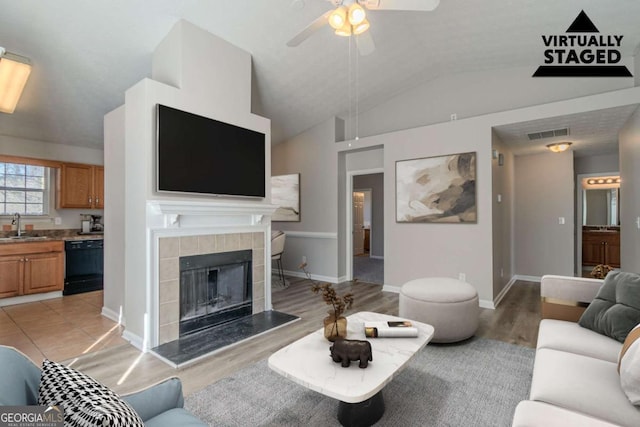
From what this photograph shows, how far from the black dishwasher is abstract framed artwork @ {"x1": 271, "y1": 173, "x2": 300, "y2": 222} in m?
3.02

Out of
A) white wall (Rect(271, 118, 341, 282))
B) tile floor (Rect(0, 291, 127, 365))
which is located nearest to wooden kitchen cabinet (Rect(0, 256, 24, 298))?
tile floor (Rect(0, 291, 127, 365))

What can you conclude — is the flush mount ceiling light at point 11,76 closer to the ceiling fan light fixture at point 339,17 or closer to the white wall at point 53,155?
the white wall at point 53,155

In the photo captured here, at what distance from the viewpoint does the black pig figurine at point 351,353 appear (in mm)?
1640

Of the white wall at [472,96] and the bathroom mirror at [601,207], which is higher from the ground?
the white wall at [472,96]

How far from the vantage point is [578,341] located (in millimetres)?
1876

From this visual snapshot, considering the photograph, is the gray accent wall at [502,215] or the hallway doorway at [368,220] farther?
the hallway doorway at [368,220]

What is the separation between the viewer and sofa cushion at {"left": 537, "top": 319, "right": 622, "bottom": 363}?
1730 millimetres

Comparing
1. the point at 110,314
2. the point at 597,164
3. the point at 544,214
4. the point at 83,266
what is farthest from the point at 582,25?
the point at 83,266

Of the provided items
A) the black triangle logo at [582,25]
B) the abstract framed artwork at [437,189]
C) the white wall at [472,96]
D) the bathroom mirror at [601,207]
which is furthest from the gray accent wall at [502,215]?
the bathroom mirror at [601,207]

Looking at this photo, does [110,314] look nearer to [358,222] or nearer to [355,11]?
[355,11]

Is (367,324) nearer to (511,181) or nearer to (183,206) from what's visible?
(183,206)

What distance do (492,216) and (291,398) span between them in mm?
3367

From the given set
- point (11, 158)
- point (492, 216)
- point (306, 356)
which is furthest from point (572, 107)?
point (11, 158)

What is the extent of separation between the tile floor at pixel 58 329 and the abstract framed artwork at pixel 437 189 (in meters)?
3.90
